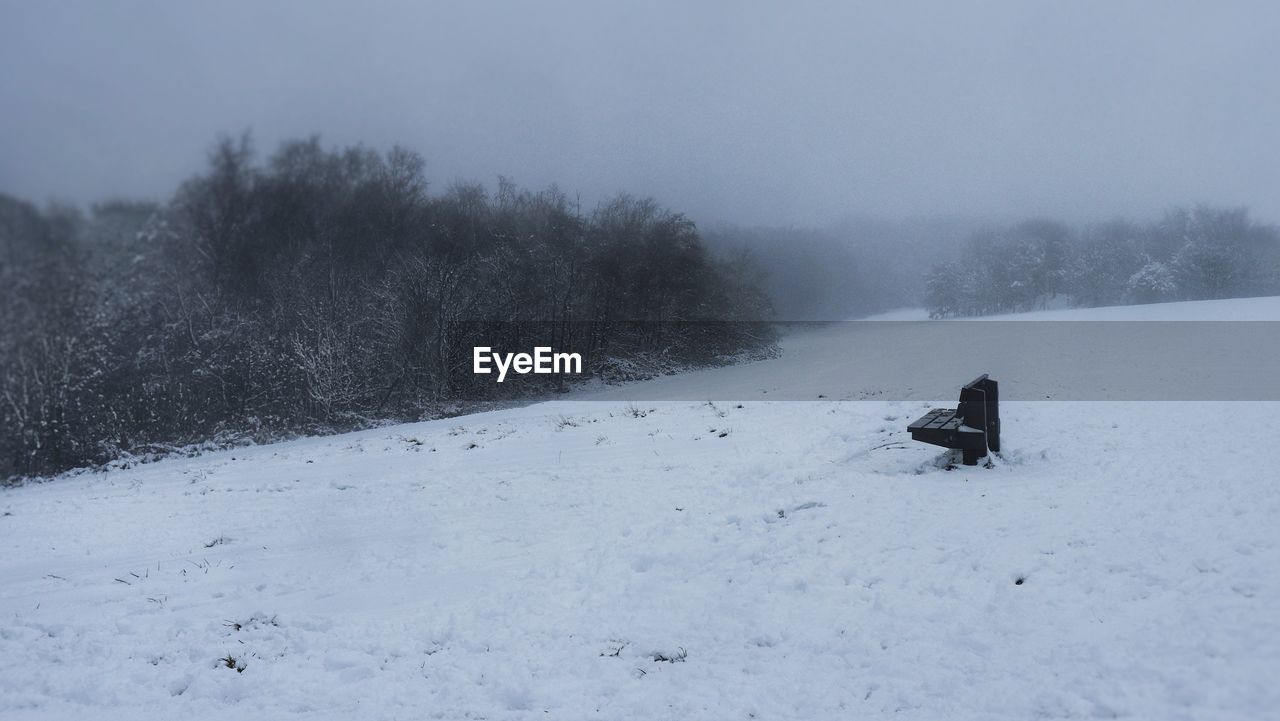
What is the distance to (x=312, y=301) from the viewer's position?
26406 mm

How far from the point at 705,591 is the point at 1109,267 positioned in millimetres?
42055

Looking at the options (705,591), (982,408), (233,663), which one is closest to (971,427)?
(982,408)

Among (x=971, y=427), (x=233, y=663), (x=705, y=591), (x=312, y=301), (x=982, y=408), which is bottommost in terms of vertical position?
(x=233, y=663)

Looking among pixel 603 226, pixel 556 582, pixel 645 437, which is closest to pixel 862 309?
pixel 603 226

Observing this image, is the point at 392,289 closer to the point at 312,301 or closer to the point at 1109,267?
the point at 312,301

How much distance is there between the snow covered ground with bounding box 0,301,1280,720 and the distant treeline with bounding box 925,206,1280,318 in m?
31.3

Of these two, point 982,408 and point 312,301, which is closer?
point 982,408

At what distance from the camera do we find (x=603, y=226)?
36.4 meters

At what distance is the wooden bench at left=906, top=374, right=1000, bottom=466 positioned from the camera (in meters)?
7.52

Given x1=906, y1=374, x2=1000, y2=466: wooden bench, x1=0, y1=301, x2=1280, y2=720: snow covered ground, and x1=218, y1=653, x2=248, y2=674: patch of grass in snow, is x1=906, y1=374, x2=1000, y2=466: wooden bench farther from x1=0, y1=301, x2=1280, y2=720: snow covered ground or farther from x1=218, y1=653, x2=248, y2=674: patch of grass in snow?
x1=218, y1=653, x2=248, y2=674: patch of grass in snow

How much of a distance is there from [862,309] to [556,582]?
3659 centimetres

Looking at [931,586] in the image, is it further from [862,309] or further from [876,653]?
[862,309]

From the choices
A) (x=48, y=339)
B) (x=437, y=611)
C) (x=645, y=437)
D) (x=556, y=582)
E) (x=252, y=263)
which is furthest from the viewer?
(x=252, y=263)

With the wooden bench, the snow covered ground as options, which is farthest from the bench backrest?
the snow covered ground
